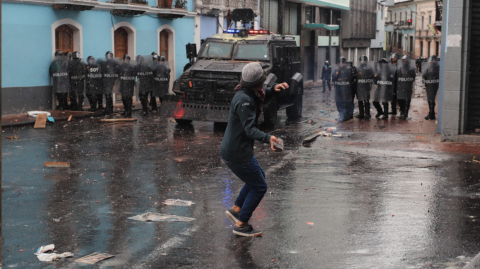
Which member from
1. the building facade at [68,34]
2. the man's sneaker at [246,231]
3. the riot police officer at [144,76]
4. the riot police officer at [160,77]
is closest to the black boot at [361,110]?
the riot police officer at [160,77]

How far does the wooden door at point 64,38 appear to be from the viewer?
66.4 ft

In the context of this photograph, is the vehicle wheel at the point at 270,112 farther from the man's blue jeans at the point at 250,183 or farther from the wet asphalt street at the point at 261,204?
the man's blue jeans at the point at 250,183

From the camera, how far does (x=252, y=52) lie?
1573 cm

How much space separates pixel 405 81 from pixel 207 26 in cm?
1407

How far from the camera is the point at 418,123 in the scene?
1596 centimetres

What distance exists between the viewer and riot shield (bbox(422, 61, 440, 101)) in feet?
53.5

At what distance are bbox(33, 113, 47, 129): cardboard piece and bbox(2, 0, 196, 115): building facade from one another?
2.15m

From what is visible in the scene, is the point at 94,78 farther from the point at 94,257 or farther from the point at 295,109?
the point at 94,257

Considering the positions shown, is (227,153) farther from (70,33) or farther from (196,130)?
(70,33)

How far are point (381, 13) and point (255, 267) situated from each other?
61.6 m

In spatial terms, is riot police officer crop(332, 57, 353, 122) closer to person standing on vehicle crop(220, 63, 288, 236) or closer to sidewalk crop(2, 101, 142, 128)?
sidewalk crop(2, 101, 142, 128)

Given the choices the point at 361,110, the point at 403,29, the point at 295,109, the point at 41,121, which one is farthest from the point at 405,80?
the point at 403,29

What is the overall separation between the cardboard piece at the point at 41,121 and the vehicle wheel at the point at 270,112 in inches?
218

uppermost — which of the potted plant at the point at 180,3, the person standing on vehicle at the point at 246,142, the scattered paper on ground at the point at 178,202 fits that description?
the potted plant at the point at 180,3
